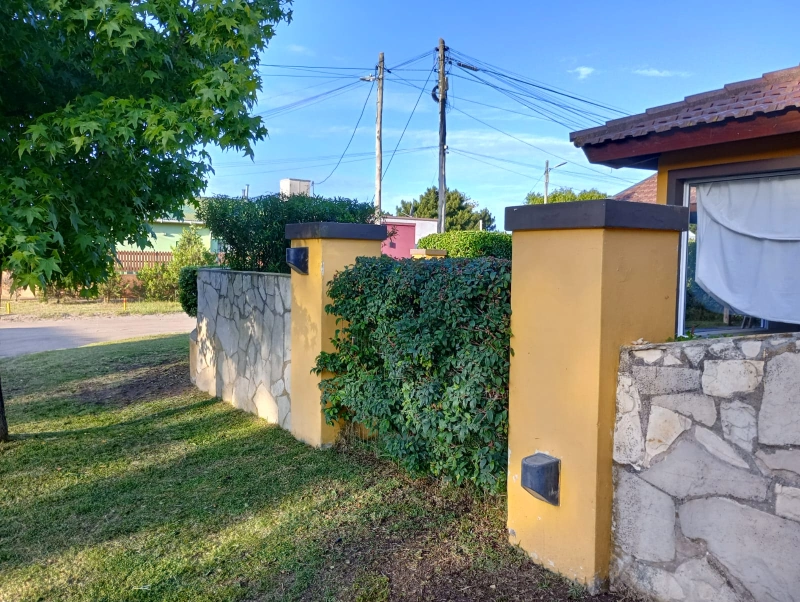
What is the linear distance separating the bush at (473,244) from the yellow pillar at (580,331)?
9324 millimetres

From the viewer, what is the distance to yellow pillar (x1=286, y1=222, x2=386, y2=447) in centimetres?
511

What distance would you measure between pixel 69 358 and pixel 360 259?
750 cm

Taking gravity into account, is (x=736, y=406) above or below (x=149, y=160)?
below

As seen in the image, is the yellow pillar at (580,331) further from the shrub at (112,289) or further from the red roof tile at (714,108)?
the shrub at (112,289)

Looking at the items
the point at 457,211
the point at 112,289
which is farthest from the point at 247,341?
the point at 457,211

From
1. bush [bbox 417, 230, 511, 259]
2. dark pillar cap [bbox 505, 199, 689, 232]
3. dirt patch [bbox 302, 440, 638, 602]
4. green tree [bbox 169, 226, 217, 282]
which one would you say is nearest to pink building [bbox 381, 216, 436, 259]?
green tree [bbox 169, 226, 217, 282]

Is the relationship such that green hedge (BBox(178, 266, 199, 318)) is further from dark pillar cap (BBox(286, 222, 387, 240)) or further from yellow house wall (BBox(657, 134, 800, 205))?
yellow house wall (BBox(657, 134, 800, 205))

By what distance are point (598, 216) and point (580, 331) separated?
1.76 feet

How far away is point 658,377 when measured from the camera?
107 inches

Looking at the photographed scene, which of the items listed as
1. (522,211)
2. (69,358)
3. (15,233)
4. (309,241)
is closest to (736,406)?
(522,211)

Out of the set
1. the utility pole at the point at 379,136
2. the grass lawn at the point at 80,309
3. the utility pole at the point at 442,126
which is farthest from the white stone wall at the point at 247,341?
the utility pole at the point at 379,136

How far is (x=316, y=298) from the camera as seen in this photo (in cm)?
522

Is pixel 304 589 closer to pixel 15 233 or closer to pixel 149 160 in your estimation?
pixel 15 233

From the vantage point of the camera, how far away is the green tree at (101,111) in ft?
12.8
